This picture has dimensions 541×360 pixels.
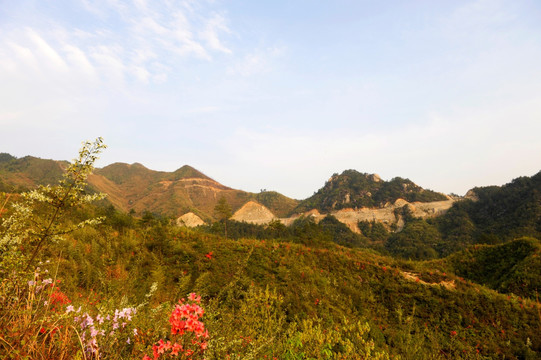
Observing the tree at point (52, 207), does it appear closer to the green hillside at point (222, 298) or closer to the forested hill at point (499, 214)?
the green hillside at point (222, 298)

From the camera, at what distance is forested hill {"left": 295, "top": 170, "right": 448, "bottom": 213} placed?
385 ft

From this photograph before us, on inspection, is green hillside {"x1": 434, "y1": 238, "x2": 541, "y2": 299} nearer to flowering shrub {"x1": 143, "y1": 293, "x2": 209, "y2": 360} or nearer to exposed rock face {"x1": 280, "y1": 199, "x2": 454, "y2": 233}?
flowering shrub {"x1": 143, "y1": 293, "x2": 209, "y2": 360}

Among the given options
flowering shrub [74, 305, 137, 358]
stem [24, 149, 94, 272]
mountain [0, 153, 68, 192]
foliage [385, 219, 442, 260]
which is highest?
mountain [0, 153, 68, 192]

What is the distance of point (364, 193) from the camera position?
127938 mm

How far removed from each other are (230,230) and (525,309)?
67.1 metres

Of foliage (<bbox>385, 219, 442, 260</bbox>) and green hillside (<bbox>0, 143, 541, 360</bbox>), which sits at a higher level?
green hillside (<bbox>0, 143, 541, 360</bbox>)

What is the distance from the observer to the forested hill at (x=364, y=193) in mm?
117438

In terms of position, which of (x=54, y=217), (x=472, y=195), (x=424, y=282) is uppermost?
(x=472, y=195)

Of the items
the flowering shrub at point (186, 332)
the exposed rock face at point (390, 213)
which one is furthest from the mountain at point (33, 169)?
the flowering shrub at point (186, 332)

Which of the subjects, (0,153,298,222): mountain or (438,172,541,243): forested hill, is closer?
(438,172,541,243): forested hill

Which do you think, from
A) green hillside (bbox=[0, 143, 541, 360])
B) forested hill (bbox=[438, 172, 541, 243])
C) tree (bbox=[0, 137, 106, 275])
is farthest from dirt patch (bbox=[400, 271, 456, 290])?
forested hill (bbox=[438, 172, 541, 243])

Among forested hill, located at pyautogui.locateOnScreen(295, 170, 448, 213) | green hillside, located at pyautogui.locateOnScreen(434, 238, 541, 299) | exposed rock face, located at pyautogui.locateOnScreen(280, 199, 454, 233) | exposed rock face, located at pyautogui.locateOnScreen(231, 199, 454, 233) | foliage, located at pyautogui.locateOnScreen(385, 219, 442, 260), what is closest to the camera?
green hillside, located at pyautogui.locateOnScreen(434, 238, 541, 299)

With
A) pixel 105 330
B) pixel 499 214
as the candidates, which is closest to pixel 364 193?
pixel 499 214

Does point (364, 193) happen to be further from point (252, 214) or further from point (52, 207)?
point (52, 207)
